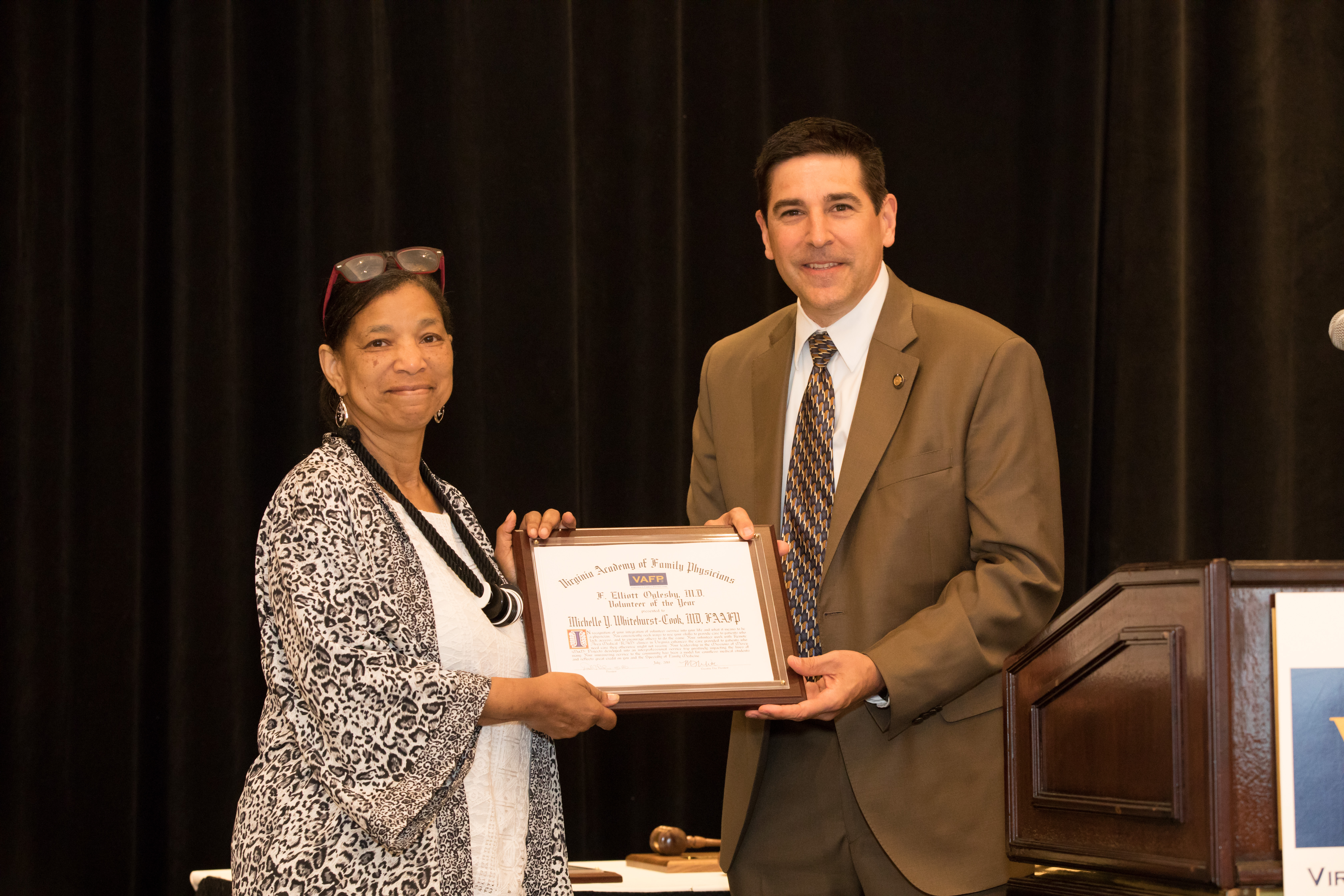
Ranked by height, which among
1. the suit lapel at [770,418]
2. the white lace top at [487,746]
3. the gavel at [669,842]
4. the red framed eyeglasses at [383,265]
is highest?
the red framed eyeglasses at [383,265]

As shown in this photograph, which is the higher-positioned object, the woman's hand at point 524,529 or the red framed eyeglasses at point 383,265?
the red framed eyeglasses at point 383,265

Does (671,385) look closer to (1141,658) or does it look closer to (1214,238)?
(1214,238)

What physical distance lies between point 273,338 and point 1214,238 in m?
2.72

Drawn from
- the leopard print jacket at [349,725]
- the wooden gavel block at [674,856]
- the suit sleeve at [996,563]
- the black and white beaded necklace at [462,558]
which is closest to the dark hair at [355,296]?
the black and white beaded necklace at [462,558]

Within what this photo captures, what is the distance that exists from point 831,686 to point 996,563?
40 centimetres

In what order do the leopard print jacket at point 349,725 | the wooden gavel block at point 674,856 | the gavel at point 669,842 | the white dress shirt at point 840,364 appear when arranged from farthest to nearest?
1. the gavel at point 669,842
2. the wooden gavel block at point 674,856
3. the white dress shirt at point 840,364
4. the leopard print jacket at point 349,725

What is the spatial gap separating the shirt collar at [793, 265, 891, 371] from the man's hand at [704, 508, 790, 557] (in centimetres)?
37

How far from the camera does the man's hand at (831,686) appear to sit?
2.16 meters

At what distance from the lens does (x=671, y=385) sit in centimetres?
370

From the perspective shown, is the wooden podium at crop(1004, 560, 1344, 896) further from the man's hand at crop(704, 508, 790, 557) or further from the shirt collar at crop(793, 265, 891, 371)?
the shirt collar at crop(793, 265, 891, 371)

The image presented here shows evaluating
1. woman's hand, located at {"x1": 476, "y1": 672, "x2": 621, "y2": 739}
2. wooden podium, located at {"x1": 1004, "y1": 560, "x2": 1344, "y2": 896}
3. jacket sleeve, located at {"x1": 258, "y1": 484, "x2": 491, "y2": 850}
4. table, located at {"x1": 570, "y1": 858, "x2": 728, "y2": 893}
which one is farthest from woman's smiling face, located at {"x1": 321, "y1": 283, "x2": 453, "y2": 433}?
table, located at {"x1": 570, "y1": 858, "x2": 728, "y2": 893}

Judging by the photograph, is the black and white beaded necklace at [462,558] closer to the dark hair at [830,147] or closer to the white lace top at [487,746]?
the white lace top at [487,746]

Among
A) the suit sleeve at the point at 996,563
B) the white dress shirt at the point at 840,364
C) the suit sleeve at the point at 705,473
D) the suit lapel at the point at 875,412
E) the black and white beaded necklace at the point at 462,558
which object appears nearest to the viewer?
the black and white beaded necklace at the point at 462,558

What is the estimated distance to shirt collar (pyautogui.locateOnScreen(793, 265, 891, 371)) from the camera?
251 centimetres
